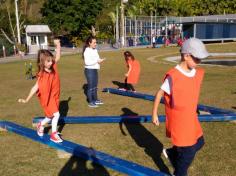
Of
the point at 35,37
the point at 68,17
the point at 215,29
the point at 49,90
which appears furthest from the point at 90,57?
the point at 68,17

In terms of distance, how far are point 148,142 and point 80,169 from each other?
1578 millimetres

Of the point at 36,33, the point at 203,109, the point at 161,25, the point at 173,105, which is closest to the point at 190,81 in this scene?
the point at 173,105

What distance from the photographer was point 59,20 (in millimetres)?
53000

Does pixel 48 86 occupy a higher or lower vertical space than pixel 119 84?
higher

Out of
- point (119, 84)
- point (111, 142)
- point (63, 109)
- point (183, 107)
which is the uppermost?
point (183, 107)

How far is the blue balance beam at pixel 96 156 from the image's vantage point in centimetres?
446

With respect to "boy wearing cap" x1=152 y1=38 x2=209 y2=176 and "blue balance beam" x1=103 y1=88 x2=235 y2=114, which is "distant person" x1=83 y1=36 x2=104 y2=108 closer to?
"blue balance beam" x1=103 y1=88 x2=235 y2=114

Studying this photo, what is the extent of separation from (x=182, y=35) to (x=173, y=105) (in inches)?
A: 2016

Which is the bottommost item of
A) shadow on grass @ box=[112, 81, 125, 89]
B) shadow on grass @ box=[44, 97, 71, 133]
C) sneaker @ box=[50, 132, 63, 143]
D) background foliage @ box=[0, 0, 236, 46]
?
shadow on grass @ box=[112, 81, 125, 89]

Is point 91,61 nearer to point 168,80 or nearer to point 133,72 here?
point 133,72

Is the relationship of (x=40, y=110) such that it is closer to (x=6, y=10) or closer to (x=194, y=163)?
(x=194, y=163)

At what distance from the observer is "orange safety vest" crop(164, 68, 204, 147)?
388 centimetres

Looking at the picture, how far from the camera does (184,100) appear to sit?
3.94 meters

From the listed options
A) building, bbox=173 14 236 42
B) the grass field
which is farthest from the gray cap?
building, bbox=173 14 236 42
